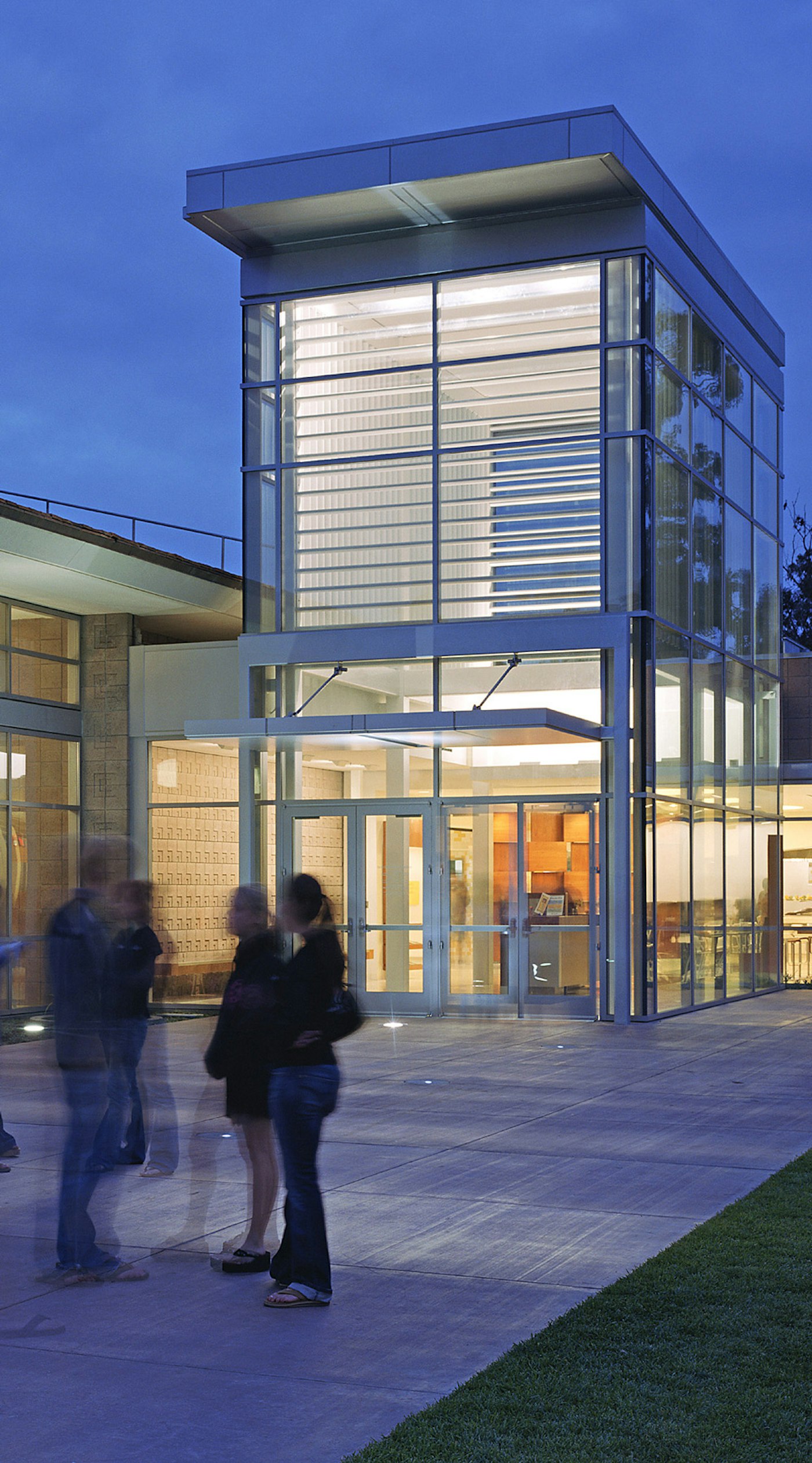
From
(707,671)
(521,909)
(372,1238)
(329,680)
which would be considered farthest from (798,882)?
(372,1238)

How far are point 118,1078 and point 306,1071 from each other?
2.29m

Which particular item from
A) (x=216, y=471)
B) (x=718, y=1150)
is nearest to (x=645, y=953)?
(x=718, y=1150)

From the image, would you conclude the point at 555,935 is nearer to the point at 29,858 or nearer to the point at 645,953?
the point at 645,953

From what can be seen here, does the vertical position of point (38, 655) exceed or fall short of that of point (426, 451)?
it falls short

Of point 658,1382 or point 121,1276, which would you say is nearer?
point 658,1382

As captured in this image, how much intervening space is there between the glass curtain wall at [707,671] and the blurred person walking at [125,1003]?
10.8 meters

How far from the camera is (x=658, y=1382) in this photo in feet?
18.4

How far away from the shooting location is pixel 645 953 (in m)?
19.0

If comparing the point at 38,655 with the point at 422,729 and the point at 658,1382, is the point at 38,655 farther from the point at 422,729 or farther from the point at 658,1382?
the point at 658,1382

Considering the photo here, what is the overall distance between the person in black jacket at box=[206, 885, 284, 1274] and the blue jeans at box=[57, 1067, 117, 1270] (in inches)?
20.3

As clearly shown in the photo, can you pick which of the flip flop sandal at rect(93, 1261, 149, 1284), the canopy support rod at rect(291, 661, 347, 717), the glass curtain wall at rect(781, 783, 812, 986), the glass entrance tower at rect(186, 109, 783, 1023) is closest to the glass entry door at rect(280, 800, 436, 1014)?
the glass entrance tower at rect(186, 109, 783, 1023)

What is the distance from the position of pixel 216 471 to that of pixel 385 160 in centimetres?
17654

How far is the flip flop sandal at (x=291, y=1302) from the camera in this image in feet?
21.9

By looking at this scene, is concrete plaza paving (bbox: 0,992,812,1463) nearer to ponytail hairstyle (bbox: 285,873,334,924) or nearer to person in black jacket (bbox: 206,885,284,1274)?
person in black jacket (bbox: 206,885,284,1274)
